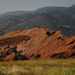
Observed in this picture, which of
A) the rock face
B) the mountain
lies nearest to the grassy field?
the rock face

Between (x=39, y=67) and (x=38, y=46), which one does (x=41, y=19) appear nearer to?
(x=38, y=46)

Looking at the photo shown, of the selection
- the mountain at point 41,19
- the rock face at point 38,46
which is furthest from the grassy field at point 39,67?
the mountain at point 41,19

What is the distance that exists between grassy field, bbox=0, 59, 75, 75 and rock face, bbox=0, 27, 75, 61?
5.3 inches

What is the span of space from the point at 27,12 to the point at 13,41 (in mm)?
795

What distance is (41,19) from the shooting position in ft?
21.0

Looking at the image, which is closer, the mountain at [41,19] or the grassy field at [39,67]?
the grassy field at [39,67]

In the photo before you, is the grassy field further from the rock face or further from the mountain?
the mountain

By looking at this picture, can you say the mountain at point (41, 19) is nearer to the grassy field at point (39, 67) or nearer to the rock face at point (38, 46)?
the rock face at point (38, 46)

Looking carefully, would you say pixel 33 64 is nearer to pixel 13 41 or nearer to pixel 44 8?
pixel 13 41

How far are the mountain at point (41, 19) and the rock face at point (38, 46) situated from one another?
157mm

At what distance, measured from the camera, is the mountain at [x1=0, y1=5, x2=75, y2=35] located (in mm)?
6301

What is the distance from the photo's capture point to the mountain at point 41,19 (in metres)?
6.30

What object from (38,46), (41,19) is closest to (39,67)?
(38,46)

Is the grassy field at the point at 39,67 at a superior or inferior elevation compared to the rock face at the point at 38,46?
inferior
